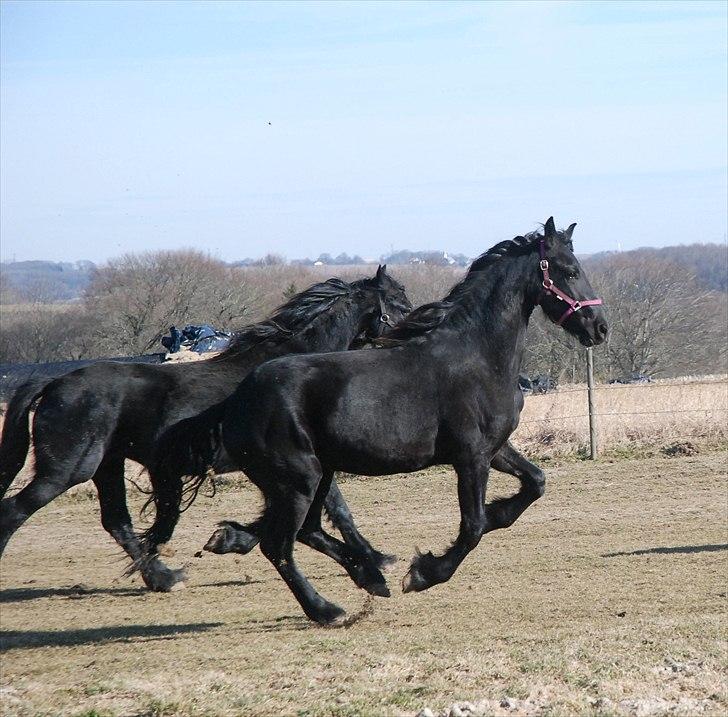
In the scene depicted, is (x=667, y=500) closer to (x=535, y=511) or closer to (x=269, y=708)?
(x=535, y=511)

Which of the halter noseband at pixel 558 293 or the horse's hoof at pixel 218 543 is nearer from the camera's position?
the halter noseband at pixel 558 293

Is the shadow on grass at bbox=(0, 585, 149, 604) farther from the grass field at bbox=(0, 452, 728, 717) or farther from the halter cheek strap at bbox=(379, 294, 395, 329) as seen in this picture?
the halter cheek strap at bbox=(379, 294, 395, 329)

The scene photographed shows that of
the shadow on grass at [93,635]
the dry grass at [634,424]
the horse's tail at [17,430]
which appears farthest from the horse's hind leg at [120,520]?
the dry grass at [634,424]

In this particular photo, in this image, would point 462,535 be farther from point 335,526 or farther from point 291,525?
point 335,526

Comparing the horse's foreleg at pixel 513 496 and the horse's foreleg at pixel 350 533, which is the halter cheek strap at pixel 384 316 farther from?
the horse's foreleg at pixel 513 496

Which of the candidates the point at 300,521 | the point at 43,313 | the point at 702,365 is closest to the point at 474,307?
the point at 300,521

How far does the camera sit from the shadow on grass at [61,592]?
8148mm

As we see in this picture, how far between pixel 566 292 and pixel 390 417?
1460 mm

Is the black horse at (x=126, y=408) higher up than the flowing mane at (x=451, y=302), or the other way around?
the flowing mane at (x=451, y=302)

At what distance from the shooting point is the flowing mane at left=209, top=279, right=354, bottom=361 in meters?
7.91

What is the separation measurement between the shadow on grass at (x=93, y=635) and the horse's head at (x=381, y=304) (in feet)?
8.36

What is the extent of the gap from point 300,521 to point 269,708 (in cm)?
194

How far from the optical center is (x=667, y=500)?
11703 millimetres

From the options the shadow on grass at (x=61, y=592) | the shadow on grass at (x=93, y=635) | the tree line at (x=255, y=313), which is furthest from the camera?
the tree line at (x=255, y=313)
